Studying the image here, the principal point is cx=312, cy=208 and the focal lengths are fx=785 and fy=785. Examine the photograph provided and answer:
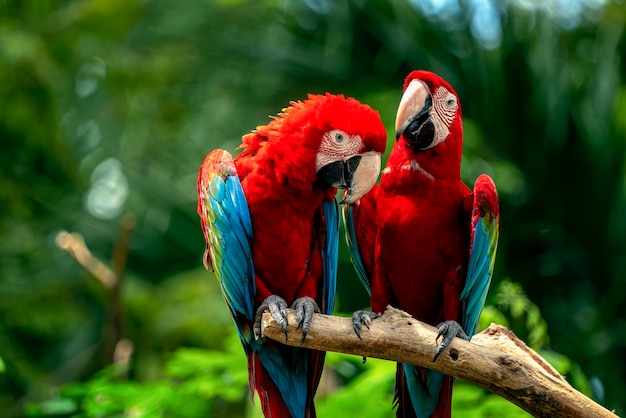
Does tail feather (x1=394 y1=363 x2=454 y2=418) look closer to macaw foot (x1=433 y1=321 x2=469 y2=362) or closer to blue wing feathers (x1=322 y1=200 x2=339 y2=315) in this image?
macaw foot (x1=433 y1=321 x2=469 y2=362)

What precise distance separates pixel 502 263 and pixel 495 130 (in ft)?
2.64

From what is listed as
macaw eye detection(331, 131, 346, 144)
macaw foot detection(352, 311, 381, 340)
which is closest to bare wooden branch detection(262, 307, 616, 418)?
macaw foot detection(352, 311, 381, 340)

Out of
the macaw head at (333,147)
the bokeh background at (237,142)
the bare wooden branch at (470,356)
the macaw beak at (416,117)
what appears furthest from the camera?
the bokeh background at (237,142)

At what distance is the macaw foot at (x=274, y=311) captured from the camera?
2270 mm

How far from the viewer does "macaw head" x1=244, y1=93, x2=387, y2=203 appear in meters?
2.36

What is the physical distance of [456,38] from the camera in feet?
16.6

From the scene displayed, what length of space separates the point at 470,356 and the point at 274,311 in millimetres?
580

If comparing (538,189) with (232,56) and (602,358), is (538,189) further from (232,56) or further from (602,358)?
(232,56)

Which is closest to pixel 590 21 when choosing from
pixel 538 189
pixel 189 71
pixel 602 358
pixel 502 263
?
pixel 538 189

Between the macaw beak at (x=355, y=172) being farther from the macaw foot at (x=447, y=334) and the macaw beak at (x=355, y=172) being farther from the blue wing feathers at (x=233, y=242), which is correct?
the macaw foot at (x=447, y=334)

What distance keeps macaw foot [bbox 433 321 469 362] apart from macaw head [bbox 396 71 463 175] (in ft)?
1.62

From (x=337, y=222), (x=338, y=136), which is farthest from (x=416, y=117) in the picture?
(x=337, y=222)

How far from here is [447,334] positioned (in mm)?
2242

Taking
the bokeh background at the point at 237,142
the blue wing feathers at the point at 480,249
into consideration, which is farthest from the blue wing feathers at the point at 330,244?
the bokeh background at the point at 237,142
